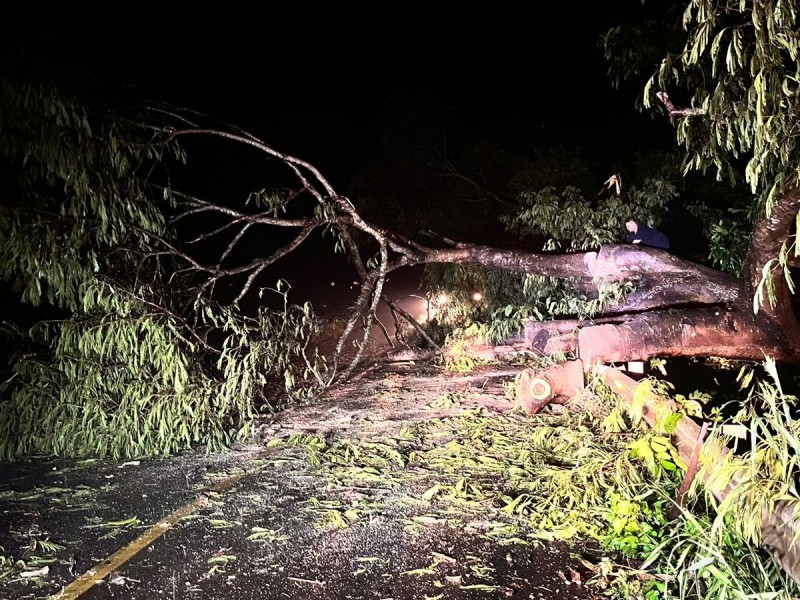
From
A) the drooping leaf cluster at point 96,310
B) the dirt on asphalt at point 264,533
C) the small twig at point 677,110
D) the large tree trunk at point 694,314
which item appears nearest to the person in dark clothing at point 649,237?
the large tree trunk at point 694,314

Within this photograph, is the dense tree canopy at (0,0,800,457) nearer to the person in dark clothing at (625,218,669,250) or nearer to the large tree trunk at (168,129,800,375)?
the large tree trunk at (168,129,800,375)

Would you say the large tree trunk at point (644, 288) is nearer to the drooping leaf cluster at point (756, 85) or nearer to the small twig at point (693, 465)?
the drooping leaf cluster at point (756, 85)

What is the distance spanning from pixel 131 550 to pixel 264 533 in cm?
70

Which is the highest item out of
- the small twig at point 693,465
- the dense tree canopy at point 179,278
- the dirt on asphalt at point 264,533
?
the dense tree canopy at point 179,278

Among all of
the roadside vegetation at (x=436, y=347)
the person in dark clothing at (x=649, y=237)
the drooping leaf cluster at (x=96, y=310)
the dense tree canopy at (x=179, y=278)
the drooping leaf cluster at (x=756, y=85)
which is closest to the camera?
the roadside vegetation at (x=436, y=347)

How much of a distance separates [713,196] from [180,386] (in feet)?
31.7

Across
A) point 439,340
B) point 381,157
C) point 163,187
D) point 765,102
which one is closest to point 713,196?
point 439,340

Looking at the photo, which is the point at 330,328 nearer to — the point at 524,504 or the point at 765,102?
the point at 524,504

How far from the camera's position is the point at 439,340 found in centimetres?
916

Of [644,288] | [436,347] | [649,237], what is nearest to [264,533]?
[644,288]

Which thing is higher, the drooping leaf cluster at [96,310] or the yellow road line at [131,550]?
the drooping leaf cluster at [96,310]

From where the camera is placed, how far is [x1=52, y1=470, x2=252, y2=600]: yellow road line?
2976 mm

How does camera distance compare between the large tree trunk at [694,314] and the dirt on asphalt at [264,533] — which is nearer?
the dirt on asphalt at [264,533]

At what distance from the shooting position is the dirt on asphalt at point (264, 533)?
291 centimetres
